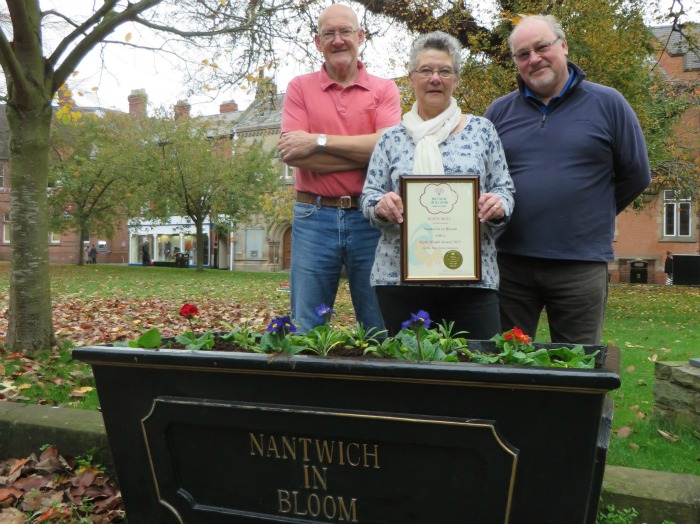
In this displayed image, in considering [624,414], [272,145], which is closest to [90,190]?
[272,145]

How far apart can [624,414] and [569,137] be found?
2.46 meters

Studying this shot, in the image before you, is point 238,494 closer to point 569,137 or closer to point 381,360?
point 381,360

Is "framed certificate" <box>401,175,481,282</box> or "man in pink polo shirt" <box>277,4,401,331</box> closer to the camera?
"framed certificate" <box>401,175,481,282</box>

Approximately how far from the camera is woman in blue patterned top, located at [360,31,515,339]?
2465mm

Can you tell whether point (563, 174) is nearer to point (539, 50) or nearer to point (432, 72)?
point (539, 50)

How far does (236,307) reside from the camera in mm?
11906

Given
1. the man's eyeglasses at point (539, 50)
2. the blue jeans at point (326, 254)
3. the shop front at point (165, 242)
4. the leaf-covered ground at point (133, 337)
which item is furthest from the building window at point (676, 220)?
the blue jeans at point (326, 254)

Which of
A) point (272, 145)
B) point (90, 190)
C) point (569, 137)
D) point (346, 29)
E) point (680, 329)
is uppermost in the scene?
point (272, 145)

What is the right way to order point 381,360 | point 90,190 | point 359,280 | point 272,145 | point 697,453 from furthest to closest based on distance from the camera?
point 272,145 < point 90,190 < point 697,453 < point 359,280 < point 381,360

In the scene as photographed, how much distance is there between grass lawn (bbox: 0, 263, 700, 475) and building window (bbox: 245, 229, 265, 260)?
27.6 m

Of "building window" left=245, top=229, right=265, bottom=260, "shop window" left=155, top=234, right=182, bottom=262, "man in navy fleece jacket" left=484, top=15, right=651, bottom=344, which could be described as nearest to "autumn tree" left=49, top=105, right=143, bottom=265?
"building window" left=245, top=229, right=265, bottom=260

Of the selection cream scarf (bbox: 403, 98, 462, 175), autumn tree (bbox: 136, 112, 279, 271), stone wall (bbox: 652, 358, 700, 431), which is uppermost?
autumn tree (bbox: 136, 112, 279, 271)

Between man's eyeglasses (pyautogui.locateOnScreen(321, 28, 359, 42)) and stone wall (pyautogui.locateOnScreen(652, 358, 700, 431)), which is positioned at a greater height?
man's eyeglasses (pyautogui.locateOnScreen(321, 28, 359, 42))

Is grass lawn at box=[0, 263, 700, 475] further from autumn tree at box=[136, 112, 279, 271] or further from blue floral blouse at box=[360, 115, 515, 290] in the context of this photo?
autumn tree at box=[136, 112, 279, 271]
